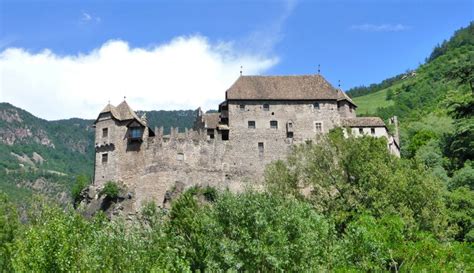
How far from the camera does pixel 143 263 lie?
82.1 ft

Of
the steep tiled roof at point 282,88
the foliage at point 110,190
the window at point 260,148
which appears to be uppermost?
the steep tiled roof at point 282,88

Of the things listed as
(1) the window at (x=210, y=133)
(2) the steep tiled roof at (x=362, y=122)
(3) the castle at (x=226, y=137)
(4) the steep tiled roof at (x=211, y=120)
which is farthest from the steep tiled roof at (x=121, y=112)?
(2) the steep tiled roof at (x=362, y=122)

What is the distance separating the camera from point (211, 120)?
2872 inches

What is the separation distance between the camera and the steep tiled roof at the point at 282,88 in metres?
72.1

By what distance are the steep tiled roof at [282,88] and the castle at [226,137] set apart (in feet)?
0.39

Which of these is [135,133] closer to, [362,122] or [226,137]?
[226,137]

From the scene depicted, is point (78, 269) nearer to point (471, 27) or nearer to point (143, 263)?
point (143, 263)

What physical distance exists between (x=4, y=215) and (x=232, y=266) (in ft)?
76.6

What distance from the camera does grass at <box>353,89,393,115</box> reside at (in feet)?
502

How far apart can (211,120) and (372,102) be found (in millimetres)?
100377

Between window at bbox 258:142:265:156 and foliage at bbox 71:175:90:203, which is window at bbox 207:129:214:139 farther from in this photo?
foliage at bbox 71:175:90:203

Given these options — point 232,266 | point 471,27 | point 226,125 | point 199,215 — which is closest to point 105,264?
point 232,266

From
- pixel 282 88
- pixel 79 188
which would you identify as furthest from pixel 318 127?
pixel 79 188

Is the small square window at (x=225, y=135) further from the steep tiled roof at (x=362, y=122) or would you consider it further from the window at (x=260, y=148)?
the steep tiled roof at (x=362, y=122)
